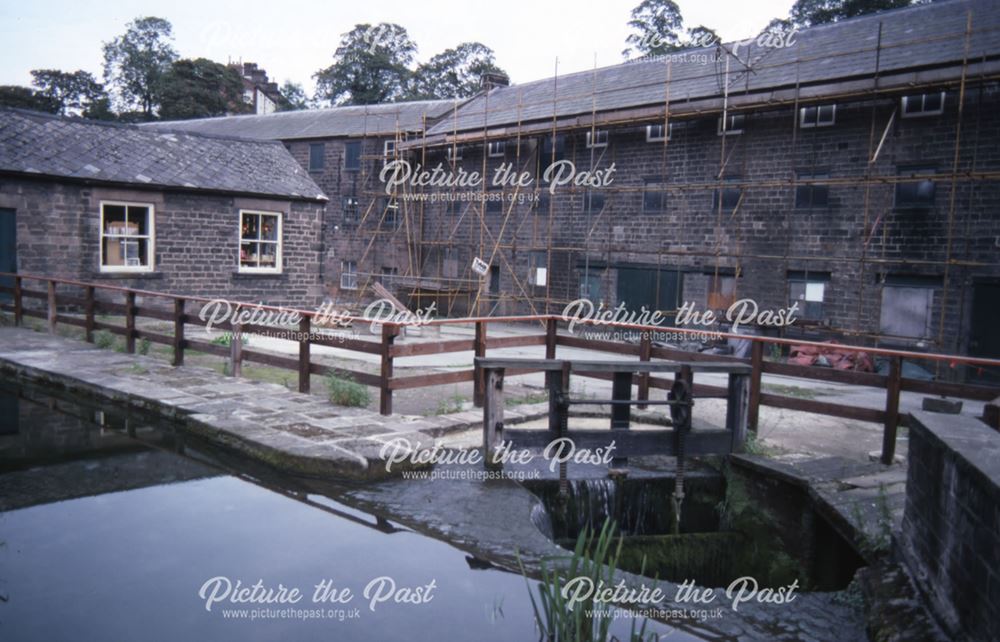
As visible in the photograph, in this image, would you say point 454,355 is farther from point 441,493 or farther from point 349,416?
point 441,493

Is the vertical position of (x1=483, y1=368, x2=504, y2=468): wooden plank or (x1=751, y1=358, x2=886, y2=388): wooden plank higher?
(x1=751, y1=358, x2=886, y2=388): wooden plank

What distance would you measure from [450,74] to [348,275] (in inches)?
1152

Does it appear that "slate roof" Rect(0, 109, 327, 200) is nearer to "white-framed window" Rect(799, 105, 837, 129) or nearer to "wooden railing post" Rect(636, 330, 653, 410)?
"white-framed window" Rect(799, 105, 837, 129)

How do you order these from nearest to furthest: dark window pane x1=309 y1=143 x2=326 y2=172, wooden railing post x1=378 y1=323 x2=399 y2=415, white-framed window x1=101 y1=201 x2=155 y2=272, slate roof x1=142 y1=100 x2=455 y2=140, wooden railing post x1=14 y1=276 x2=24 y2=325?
1. wooden railing post x1=378 y1=323 x2=399 y2=415
2. wooden railing post x1=14 y1=276 x2=24 y2=325
3. white-framed window x1=101 y1=201 x2=155 y2=272
4. slate roof x1=142 y1=100 x2=455 y2=140
5. dark window pane x1=309 y1=143 x2=326 y2=172

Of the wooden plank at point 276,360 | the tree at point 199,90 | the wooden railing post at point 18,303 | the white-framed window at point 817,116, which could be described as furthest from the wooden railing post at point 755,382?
the tree at point 199,90

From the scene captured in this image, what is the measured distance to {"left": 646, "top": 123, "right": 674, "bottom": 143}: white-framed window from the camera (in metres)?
19.6

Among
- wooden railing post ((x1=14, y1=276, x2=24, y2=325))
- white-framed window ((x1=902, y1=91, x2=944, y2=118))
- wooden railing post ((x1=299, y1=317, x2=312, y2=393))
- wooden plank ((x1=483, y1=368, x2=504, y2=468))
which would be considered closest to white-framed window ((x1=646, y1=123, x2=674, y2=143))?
white-framed window ((x1=902, y1=91, x2=944, y2=118))

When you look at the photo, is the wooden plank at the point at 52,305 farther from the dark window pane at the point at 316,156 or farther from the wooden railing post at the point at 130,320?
the dark window pane at the point at 316,156

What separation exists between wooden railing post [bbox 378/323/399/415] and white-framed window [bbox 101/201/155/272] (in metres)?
11.7

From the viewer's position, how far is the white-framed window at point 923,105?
1527cm

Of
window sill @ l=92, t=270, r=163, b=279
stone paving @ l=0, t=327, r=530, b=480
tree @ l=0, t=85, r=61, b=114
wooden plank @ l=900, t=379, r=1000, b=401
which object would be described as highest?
tree @ l=0, t=85, r=61, b=114

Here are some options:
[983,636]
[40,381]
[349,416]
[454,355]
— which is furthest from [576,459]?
[454,355]

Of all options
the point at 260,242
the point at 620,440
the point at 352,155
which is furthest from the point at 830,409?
the point at 352,155

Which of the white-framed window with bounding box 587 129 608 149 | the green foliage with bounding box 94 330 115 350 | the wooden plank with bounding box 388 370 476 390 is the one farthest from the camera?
the white-framed window with bounding box 587 129 608 149
